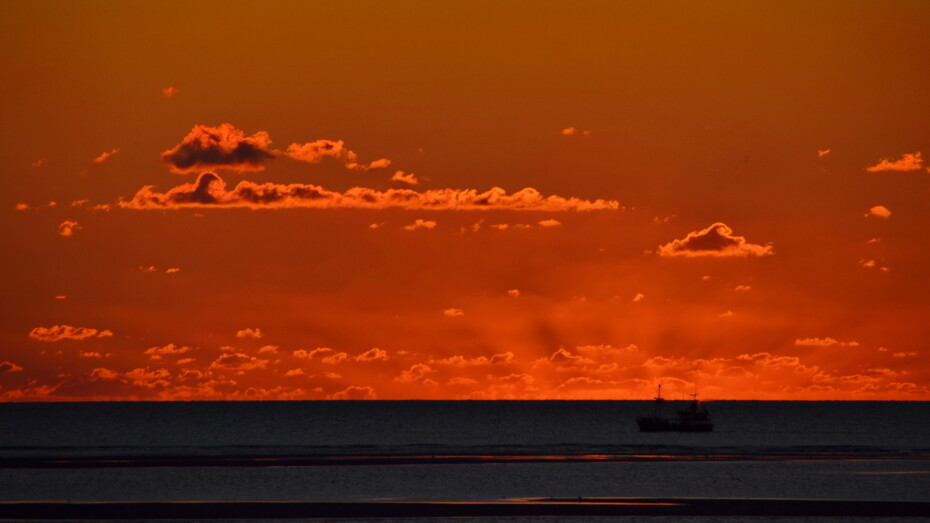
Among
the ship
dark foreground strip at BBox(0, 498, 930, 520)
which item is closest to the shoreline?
dark foreground strip at BBox(0, 498, 930, 520)

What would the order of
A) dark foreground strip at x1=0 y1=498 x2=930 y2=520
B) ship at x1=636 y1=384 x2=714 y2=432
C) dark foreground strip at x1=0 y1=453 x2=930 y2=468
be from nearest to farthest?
1. dark foreground strip at x1=0 y1=498 x2=930 y2=520
2. dark foreground strip at x1=0 y1=453 x2=930 y2=468
3. ship at x1=636 y1=384 x2=714 y2=432

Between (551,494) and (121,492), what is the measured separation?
20448 mm

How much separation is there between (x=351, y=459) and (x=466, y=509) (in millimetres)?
43056

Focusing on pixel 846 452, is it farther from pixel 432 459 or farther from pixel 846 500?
pixel 846 500

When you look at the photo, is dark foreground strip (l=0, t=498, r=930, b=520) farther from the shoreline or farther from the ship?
the ship

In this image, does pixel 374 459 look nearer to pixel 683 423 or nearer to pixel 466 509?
pixel 466 509

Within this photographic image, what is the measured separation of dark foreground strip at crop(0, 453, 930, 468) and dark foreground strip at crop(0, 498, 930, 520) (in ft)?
102

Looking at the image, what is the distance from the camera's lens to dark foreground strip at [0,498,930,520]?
175 feet

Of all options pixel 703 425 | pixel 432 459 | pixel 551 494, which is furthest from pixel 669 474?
pixel 703 425

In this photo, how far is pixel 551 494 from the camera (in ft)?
207

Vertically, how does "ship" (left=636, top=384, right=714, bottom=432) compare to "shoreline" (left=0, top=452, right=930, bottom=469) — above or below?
above

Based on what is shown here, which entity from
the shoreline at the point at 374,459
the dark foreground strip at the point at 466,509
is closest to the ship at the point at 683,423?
the shoreline at the point at 374,459

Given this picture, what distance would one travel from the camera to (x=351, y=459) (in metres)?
97.8

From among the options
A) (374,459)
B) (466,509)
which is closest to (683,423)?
(374,459)
